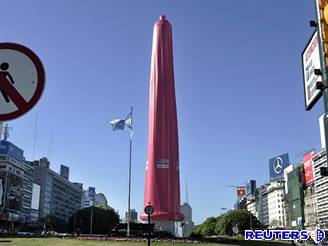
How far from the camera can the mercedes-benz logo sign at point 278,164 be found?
190 meters

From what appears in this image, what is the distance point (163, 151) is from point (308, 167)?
3589 inches

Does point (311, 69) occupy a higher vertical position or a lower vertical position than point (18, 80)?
higher

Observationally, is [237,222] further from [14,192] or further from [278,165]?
[14,192]

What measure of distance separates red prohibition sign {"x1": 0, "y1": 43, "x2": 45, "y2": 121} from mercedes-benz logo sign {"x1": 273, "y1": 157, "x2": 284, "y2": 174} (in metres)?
190

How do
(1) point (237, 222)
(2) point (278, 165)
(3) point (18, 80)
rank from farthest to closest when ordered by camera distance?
(2) point (278, 165)
(1) point (237, 222)
(3) point (18, 80)

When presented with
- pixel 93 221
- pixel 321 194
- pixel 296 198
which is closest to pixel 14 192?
pixel 93 221

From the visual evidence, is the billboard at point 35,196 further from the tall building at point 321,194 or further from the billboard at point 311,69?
the billboard at point 311,69

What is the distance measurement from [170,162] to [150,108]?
7.43 metres

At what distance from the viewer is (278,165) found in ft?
627

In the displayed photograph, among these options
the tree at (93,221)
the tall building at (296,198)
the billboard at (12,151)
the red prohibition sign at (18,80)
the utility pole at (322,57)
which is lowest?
the red prohibition sign at (18,80)

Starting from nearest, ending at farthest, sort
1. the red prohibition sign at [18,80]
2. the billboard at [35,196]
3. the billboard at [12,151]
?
the red prohibition sign at [18,80]
the billboard at [12,151]
the billboard at [35,196]

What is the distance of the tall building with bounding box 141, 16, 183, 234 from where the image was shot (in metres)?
59.8

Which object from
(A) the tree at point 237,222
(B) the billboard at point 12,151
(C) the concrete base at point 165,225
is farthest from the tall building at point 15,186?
(C) the concrete base at point 165,225

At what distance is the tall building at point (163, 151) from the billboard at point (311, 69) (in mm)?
52110
